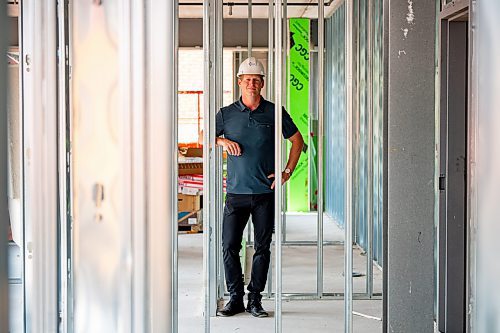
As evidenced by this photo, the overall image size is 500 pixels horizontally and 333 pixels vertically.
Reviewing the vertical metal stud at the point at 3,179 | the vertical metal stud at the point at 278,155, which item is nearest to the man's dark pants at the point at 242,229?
the vertical metal stud at the point at 278,155

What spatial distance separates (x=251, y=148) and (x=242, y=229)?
0.55 meters

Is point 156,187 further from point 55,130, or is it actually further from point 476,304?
point 476,304

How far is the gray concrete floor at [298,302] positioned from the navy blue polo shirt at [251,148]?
0.89m

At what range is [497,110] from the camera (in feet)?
6.08

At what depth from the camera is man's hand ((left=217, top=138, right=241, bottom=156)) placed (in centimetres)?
515

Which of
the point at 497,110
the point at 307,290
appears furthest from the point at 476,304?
the point at 307,290

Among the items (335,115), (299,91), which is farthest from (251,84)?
(299,91)

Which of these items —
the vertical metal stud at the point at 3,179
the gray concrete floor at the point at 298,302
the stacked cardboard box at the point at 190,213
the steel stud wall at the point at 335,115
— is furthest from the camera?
the steel stud wall at the point at 335,115

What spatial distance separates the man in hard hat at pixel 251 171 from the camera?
518 cm

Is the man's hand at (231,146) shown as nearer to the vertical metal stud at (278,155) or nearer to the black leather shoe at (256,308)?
the black leather shoe at (256,308)

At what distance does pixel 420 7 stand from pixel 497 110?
51.6 inches

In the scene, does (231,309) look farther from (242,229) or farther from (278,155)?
(278,155)

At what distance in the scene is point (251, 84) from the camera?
5.29 meters

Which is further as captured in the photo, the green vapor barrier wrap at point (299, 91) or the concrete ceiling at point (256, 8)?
the green vapor barrier wrap at point (299, 91)
